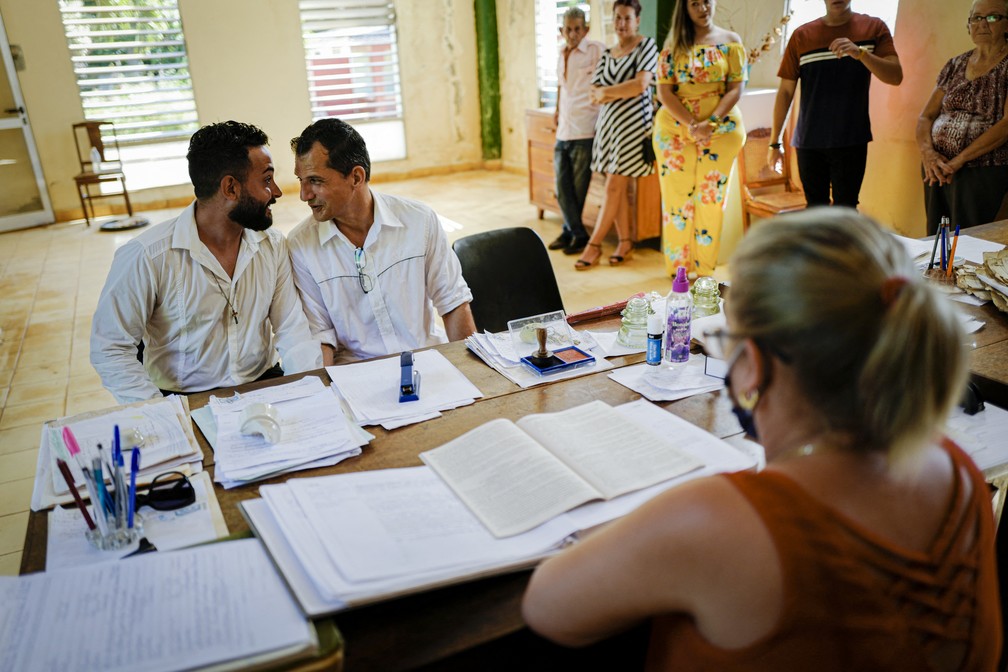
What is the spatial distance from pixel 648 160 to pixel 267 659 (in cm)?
449

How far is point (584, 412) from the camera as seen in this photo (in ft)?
→ 5.36

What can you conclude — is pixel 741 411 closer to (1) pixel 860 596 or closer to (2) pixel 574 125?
(1) pixel 860 596

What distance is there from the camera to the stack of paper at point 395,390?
168 centimetres

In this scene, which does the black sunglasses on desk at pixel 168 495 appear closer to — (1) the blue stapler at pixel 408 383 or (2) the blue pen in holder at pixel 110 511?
(2) the blue pen in holder at pixel 110 511

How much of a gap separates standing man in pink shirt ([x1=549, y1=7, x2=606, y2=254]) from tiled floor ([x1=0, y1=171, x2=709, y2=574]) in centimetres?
27

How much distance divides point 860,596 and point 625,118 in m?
4.36

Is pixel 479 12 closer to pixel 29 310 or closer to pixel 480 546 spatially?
pixel 29 310

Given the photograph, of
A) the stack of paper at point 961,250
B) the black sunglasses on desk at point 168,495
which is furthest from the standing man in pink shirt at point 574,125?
the black sunglasses on desk at point 168,495

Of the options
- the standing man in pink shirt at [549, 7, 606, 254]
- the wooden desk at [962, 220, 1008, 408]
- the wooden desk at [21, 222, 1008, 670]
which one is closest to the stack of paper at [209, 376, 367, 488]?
the wooden desk at [21, 222, 1008, 670]

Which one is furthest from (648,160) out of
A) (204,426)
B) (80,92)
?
(80,92)

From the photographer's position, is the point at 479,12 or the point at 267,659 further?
the point at 479,12

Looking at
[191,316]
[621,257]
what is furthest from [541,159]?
[191,316]

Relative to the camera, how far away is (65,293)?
17.2 ft

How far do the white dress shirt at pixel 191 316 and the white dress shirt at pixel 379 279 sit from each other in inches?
3.3
